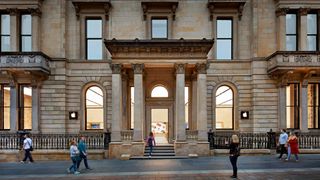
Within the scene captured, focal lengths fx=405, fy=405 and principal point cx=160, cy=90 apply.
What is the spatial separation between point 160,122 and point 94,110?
492cm

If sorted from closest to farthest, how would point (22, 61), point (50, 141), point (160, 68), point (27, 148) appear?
point (27, 148) < point (50, 141) < point (22, 61) < point (160, 68)

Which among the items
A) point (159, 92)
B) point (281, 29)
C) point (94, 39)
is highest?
point (281, 29)

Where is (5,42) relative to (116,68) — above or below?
above

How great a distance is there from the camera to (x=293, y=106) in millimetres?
29312

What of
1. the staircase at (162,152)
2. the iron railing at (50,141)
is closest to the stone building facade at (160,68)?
the iron railing at (50,141)

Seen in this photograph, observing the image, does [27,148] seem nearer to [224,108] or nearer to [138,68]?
[138,68]

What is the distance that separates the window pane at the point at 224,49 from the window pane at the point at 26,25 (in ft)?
45.1

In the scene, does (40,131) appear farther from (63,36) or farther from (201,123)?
(201,123)

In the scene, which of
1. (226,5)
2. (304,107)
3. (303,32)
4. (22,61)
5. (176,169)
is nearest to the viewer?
(176,169)

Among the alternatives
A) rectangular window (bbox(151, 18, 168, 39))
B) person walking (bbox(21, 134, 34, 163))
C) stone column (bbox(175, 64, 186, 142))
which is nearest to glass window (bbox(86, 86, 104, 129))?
rectangular window (bbox(151, 18, 168, 39))

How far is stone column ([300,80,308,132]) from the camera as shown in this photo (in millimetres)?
28438

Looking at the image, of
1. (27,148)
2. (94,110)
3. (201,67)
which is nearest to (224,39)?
(201,67)

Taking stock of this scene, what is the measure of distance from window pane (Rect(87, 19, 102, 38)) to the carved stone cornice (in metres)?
3.43

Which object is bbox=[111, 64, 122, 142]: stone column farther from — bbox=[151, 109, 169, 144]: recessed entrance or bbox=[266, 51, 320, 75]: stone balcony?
bbox=[266, 51, 320, 75]: stone balcony
